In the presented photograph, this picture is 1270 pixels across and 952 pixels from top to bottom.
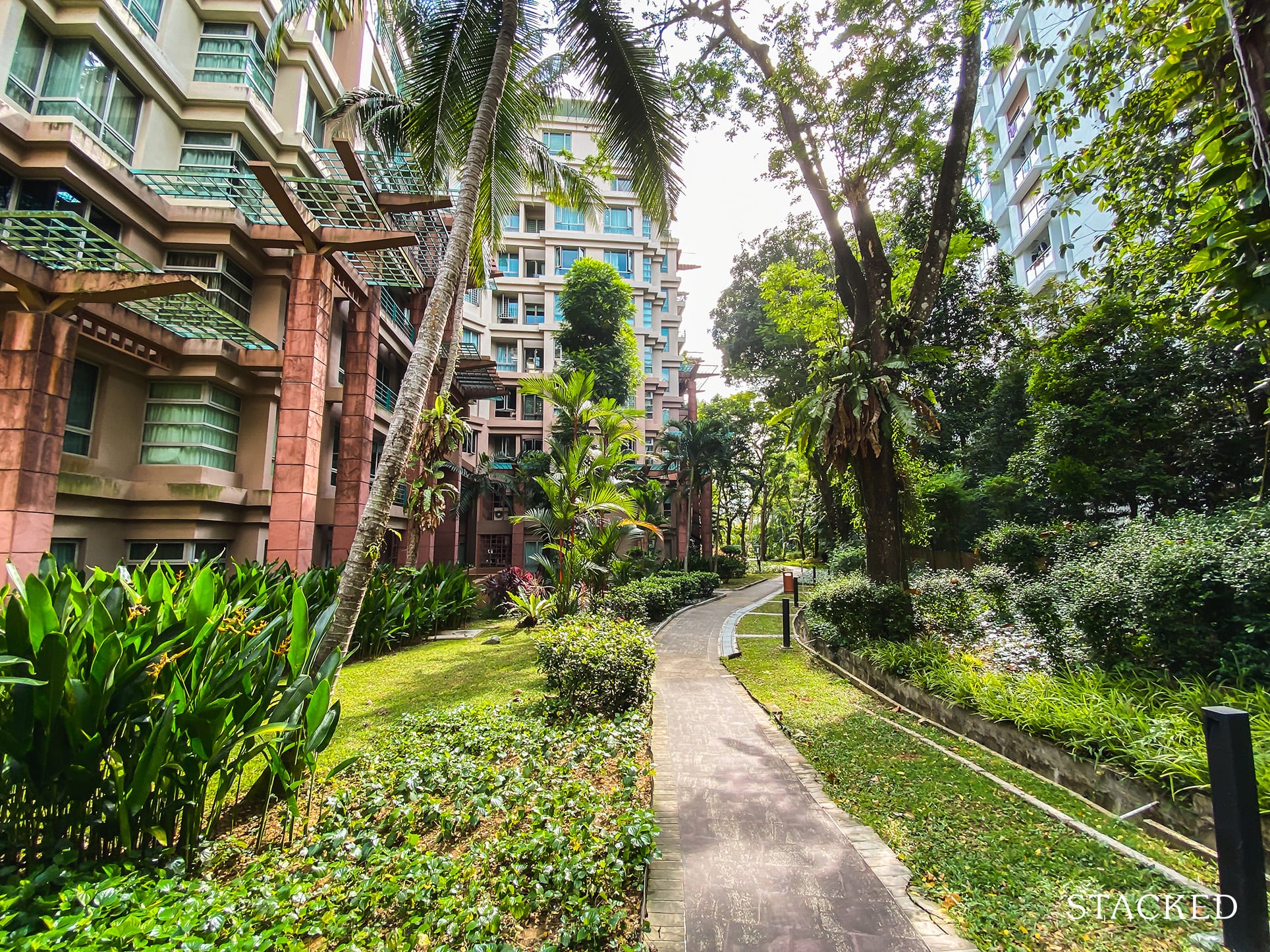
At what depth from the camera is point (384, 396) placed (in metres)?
17.8

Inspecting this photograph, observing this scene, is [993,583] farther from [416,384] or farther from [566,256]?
[566,256]

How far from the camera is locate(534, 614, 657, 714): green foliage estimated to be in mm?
6020

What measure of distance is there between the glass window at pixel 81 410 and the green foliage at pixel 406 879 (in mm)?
10937

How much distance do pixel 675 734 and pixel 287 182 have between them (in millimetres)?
12750

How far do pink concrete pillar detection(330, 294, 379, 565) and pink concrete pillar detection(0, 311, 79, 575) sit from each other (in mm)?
5506

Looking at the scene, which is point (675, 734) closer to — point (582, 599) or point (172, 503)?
point (582, 599)

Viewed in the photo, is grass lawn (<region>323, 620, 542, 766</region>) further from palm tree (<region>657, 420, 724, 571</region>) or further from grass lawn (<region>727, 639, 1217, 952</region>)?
palm tree (<region>657, 420, 724, 571</region>)

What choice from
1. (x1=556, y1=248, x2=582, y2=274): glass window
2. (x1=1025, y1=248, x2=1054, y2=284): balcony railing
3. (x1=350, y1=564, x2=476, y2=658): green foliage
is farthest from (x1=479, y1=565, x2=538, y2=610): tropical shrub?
(x1=1025, y1=248, x2=1054, y2=284): balcony railing

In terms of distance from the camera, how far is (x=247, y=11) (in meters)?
12.8

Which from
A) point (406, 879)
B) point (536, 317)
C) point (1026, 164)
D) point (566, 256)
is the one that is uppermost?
point (1026, 164)

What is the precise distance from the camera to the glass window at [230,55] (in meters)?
12.8

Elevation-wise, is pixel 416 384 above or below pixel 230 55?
below

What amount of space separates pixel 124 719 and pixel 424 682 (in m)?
5.63

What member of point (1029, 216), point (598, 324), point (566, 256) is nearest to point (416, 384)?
point (598, 324)
